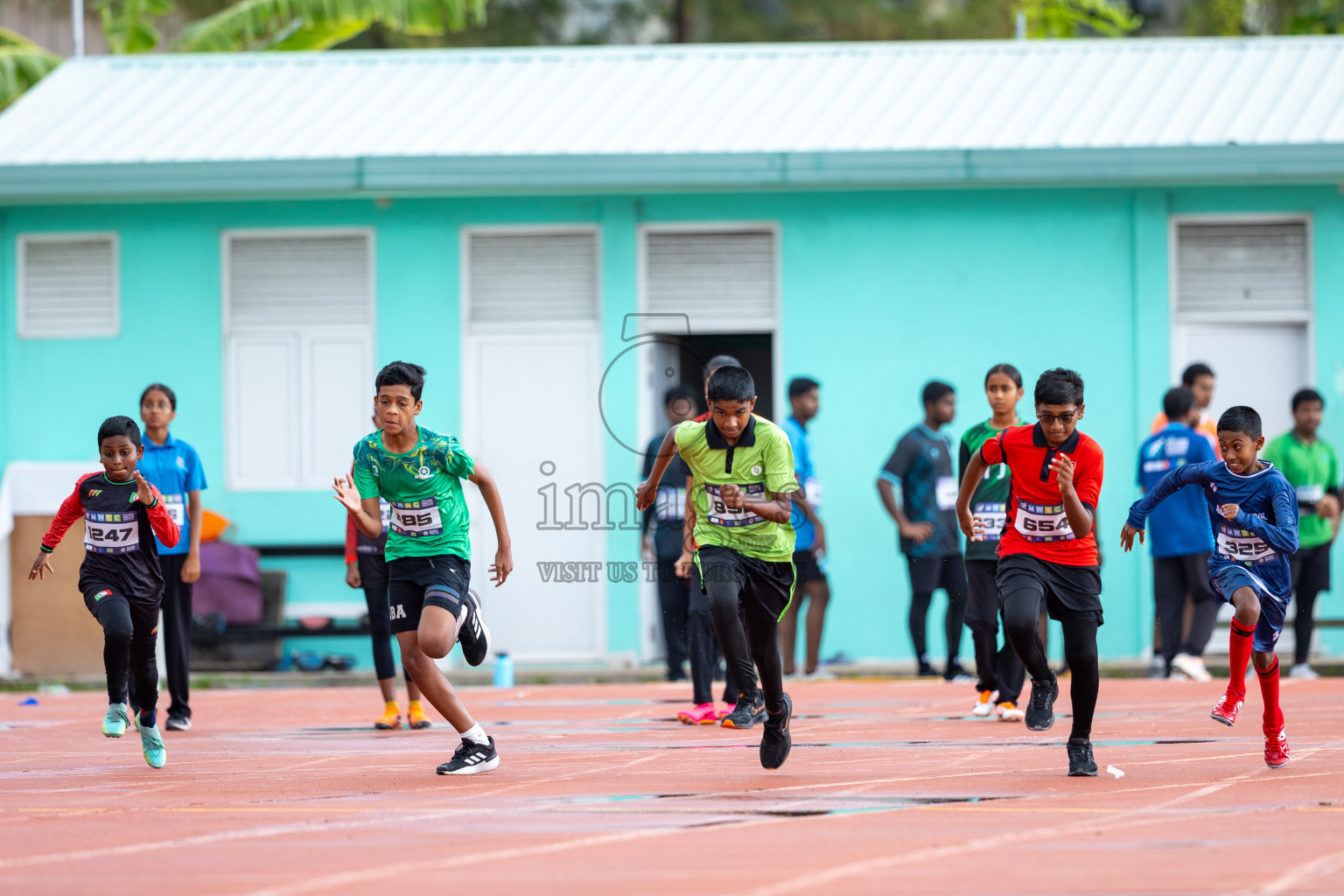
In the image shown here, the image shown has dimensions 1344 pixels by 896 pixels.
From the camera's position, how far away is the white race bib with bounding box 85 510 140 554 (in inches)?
353

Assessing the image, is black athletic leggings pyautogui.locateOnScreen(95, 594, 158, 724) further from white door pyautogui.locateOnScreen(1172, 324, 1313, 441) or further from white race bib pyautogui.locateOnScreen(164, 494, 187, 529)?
white door pyautogui.locateOnScreen(1172, 324, 1313, 441)

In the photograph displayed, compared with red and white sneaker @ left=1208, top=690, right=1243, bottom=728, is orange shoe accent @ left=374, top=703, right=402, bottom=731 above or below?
below

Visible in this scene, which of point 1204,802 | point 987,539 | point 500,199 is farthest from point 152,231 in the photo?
point 1204,802

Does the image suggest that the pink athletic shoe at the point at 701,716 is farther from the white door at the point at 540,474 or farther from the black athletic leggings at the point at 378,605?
the white door at the point at 540,474

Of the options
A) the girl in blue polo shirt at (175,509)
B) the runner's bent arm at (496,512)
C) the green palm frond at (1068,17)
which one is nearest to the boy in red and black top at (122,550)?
the girl in blue polo shirt at (175,509)

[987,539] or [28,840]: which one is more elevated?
[987,539]

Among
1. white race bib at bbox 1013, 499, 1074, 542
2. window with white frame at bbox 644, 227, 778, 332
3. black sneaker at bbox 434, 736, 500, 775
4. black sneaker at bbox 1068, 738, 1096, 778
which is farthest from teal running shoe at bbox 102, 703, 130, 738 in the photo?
window with white frame at bbox 644, 227, 778, 332

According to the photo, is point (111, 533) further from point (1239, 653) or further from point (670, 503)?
point (1239, 653)

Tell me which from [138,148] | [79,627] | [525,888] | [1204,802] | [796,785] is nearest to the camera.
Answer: [525,888]

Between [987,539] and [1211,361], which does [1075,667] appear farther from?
[1211,361]

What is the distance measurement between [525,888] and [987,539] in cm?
545

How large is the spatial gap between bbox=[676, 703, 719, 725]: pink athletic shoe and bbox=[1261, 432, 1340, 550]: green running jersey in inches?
213

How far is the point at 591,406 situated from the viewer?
1526 centimetres

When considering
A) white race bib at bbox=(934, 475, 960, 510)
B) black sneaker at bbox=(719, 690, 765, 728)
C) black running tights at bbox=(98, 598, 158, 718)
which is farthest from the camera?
white race bib at bbox=(934, 475, 960, 510)
